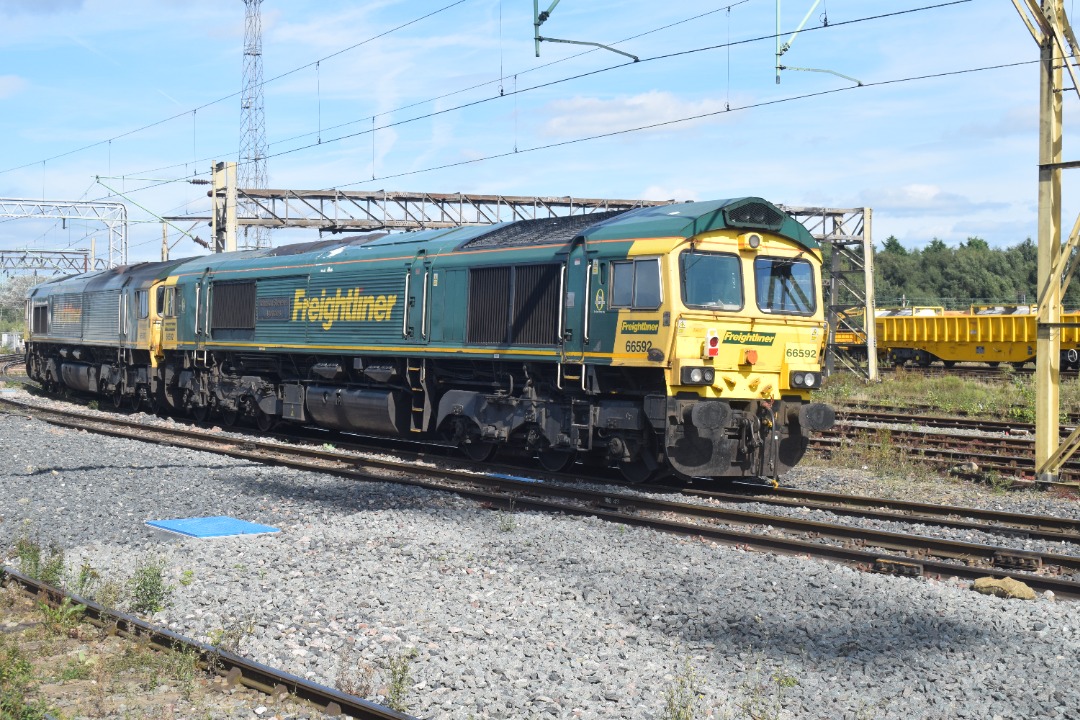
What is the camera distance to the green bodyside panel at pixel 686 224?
13055mm

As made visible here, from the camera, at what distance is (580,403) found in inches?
550

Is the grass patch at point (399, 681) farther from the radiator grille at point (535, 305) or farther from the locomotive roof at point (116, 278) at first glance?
the locomotive roof at point (116, 278)

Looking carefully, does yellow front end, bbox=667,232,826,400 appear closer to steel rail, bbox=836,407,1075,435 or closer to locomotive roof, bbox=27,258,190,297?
steel rail, bbox=836,407,1075,435

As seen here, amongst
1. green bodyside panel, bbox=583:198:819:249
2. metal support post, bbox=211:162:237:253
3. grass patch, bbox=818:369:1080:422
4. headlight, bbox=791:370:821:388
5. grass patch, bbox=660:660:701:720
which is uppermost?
metal support post, bbox=211:162:237:253

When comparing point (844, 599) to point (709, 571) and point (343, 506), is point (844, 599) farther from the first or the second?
point (343, 506)

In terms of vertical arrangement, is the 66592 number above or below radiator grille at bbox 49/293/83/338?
below

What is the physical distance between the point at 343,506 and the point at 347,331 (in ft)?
21.6

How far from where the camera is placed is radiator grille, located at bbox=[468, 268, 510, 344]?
1531 cm

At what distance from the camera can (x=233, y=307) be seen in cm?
2219

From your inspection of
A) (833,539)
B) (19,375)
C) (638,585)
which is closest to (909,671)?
(638,585)

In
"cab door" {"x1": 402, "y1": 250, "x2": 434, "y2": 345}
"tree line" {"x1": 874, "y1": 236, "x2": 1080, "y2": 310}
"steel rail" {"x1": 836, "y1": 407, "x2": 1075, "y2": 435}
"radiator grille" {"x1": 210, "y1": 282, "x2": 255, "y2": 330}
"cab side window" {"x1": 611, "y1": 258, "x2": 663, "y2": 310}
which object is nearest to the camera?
"cab side window" {"x1": 611, "y1": 258, "x2": 663, "y2": 310}

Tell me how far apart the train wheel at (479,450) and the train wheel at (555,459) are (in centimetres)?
103

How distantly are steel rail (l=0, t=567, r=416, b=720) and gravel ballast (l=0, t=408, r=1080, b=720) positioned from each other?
0.28 meters

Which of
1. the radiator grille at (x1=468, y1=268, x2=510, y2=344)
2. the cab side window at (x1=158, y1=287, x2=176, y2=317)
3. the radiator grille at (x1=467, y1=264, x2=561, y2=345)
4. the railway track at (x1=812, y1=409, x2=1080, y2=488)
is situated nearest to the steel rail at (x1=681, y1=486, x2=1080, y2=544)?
the railway track at (x1=812, y1=409, x2=1080, y2=488)
